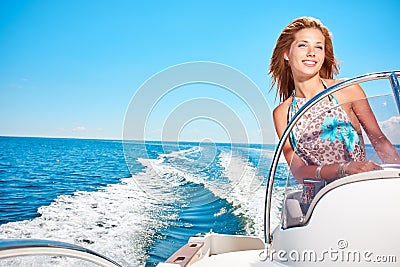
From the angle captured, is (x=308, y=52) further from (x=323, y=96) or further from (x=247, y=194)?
(x=247, y=194)

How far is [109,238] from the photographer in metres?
4.47

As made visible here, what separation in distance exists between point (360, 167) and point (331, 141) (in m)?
0.15

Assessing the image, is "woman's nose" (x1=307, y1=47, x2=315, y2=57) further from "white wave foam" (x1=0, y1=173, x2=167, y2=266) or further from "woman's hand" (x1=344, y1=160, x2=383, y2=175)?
"white wave foam" (x1=0, y1=173, x2=167, y2=266)

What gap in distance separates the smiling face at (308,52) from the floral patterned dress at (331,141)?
0.67 metres

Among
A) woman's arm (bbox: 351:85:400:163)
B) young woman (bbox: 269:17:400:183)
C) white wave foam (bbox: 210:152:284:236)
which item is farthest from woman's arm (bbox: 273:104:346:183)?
white wave foam (bbox: 210:152:284:236)

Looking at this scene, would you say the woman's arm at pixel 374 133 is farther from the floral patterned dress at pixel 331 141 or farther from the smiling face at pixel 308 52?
the smiling face at pixel 308 52

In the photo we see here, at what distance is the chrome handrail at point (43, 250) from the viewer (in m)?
0.41

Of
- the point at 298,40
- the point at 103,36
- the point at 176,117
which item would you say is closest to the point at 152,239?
the point at 176,117

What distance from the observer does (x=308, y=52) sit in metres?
1.64

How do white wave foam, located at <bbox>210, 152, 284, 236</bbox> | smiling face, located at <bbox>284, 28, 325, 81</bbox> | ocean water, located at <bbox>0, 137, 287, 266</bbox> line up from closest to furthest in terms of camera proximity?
smiling face, located at <bbox>284, 28, 325, 81</bbox>
ocean water, located at <bbox>0, 137, 287, 266</bbox>
white wave foam, located at <bbox>210, 152, 284, 236</bbox>

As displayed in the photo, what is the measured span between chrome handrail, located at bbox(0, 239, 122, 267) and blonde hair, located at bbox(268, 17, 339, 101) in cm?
140

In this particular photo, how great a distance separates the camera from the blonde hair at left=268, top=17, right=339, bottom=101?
167 centimetres

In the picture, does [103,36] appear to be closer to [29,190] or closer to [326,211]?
[29,190]

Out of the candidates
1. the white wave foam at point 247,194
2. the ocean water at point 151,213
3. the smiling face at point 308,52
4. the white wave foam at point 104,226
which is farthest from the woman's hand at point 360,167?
the white wave foam at point 247,194
